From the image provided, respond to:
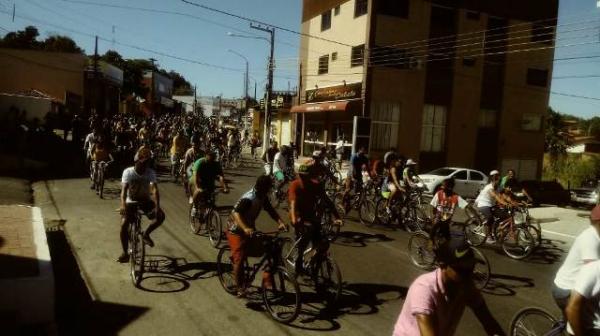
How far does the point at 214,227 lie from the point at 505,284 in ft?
18.1

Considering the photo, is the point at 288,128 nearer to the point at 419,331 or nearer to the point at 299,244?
the point at 299,244

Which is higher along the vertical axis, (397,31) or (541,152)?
(397,31)

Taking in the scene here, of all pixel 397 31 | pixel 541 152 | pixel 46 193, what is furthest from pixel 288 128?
pixel 46 193

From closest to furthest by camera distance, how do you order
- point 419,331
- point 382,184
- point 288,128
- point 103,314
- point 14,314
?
point 419,331
point 14,314
point 103,314
point 382,184
point 288,128

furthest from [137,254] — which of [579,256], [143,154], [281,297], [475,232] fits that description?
[475,232]

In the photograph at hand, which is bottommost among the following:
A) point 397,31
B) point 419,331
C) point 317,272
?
point 317,272

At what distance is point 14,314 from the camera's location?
5711mm

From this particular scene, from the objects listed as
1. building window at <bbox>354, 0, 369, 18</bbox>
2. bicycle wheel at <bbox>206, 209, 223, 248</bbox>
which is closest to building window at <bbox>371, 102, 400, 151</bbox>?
building window at <bbox>354, 0, 369, 18</bbox>

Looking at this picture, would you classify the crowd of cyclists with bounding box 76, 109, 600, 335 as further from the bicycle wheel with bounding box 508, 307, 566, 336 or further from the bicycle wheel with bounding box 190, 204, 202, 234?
the bicycle wheel with bounding box 508, 307, 566, 336

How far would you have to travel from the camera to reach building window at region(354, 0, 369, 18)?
2855cm

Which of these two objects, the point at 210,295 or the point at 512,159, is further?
the point at 512,159

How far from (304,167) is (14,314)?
418 cm

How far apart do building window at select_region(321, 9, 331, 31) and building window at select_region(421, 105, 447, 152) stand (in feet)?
29.7

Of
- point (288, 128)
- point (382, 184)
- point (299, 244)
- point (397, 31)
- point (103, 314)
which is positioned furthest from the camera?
point (288, 128)
